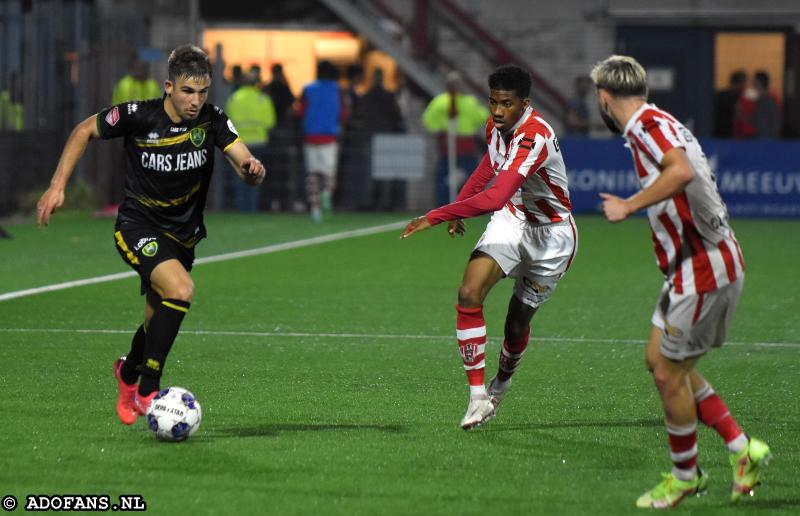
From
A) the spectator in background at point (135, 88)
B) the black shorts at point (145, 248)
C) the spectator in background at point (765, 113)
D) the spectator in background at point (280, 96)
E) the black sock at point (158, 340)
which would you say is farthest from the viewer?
the spectator in background at point (765, 113)

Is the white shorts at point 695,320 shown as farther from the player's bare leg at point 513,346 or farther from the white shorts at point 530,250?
the player's bare leg at point 513,346

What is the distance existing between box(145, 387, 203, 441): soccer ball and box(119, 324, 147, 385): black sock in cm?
53

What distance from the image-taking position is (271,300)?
13.7 meters

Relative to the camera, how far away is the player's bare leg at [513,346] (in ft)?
27.7

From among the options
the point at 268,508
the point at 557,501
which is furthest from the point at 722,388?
the point at 268,508

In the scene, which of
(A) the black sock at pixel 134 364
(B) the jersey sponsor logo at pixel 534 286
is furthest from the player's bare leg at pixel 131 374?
(B) the jersey sponsor logo at pixel 534 286

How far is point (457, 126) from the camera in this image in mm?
25469

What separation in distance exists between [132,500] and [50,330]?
5.59 metres

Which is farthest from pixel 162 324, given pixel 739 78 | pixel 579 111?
pixel 739 78

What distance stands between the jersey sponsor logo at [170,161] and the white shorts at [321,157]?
16.4 metres

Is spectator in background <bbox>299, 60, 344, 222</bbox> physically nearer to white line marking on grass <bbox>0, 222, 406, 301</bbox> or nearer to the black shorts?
white line marking on grass <bbox>0, 222, 406, 301</bbox>

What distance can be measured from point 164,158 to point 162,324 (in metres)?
0.83

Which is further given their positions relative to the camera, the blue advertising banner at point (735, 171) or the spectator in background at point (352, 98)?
the spectator in background at point (352, 98)

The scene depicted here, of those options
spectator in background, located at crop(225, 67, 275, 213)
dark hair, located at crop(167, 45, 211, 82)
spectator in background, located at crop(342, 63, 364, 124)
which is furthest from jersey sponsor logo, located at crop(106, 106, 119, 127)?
spectator in background, located at crop(342, 63, 364, 124)
